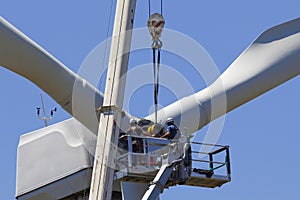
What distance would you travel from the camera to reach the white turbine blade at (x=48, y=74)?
19672mm

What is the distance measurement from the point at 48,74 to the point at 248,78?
4538 millimetres

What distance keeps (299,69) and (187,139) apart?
12.5 ft

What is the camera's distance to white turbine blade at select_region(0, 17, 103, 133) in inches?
774

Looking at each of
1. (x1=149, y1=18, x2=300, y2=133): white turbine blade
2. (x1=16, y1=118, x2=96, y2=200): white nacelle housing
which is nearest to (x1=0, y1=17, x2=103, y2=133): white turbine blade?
(x1=16, y1=118, x2=96, y2=200): white nacelle housing

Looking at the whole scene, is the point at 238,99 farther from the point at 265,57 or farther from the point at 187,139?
the point at 187,139

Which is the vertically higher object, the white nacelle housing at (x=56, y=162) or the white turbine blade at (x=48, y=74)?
the white turbine blade at (x=48, y=74)

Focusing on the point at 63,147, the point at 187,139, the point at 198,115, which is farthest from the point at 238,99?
the point at 63,147

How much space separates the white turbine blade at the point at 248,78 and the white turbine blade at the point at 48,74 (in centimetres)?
200

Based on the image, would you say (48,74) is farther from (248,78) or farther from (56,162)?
(248,78)

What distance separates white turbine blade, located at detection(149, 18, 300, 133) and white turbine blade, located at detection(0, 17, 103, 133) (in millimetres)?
2001

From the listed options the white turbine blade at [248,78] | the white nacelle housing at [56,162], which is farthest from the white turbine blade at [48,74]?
the white turbine blade at [248,78]

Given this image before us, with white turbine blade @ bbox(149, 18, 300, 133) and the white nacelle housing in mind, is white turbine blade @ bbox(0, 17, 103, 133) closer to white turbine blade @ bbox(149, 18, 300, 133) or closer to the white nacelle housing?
the white nacelle housing

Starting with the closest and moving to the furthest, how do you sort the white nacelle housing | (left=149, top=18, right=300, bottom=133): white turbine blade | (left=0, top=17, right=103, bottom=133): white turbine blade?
(left=0, top=17, right=103, bottom=133): white turbine blade, the white nacelle housing, (left=149, top=18, right=300, bottom=133): white turbine blade

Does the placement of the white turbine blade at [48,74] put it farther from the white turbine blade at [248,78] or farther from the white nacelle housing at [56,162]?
the white turbine blade at [248,78]
